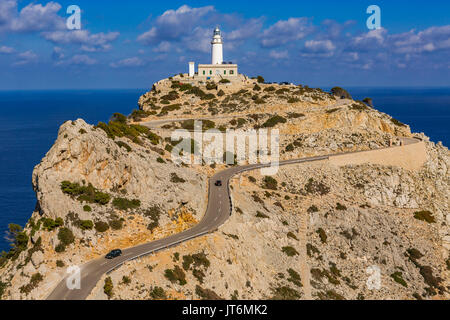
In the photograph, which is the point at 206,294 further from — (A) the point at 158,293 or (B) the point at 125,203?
(B) the point at 125,203

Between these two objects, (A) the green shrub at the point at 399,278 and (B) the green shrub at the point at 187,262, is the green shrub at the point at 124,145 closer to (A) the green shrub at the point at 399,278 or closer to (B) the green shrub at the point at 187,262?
(B) the green shrub at the point at 187,262

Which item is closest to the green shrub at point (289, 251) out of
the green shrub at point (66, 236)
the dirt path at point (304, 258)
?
the dirt path at point (304, 258)

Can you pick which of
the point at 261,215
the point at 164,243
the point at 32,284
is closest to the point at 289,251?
the point at 261,215

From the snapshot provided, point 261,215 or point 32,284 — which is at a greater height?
point 261,215

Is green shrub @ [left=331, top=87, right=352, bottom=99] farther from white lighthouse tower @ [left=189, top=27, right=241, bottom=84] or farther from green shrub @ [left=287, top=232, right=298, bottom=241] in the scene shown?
green shrub @ [left=287, top=232, right=298, bottom=241]

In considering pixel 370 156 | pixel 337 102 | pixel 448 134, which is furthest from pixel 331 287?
pixel 448 134
